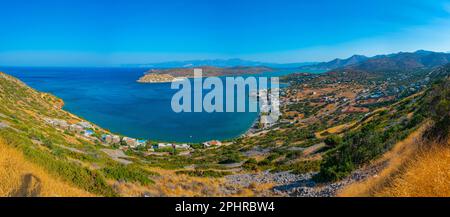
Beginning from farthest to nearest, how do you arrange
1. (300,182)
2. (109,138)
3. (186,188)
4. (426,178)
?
(109,138) < (300,182) < (186,188) < (426,178)

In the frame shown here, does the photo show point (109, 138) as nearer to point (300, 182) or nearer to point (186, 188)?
point (186, 188)

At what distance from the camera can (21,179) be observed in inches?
247

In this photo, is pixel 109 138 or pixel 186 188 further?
pixel 109 138

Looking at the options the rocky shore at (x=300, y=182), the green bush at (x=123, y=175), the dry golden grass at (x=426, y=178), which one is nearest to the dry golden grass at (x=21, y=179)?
the green bush at (x=123, y=175)

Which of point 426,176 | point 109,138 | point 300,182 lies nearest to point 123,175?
point 300,182

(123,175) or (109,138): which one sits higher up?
(123,175)

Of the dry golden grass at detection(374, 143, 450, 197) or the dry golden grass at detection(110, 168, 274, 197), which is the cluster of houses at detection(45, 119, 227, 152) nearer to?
the dry golden grass at detection(110, 168, 274, 197)

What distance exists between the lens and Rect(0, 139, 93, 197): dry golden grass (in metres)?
5.94

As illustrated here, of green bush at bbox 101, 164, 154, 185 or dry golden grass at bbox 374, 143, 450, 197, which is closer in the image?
dry golden grass at bbox 374, 143, 450, 197

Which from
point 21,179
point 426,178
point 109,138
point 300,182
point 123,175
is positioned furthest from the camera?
point 109,138

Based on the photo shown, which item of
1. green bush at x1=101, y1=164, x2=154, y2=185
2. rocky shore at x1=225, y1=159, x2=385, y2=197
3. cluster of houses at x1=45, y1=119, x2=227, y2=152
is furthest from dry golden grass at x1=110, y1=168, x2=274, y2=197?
cluster of houses at x1=45, y1=119, x2=227, y2=152

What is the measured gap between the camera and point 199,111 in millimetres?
81562
